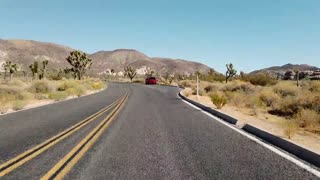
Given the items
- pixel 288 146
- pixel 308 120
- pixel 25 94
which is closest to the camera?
pixel 288 146

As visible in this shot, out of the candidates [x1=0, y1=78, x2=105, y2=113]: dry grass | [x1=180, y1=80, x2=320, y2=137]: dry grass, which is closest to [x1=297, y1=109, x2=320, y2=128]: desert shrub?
[x1=180, y1=80, x2=320, y2=137]: dry grass

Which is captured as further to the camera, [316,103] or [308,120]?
[316,103]

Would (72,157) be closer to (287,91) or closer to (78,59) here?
(287,91)

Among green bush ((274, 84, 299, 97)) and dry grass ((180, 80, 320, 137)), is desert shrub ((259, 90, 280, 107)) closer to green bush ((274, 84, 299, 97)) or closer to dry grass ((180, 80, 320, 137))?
dry grass ((180, 80, 320, 137))

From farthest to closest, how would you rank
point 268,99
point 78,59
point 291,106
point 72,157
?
point 78,59
point 268,99
point 291,106
point 72,157

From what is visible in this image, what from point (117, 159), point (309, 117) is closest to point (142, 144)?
point (117, 159)

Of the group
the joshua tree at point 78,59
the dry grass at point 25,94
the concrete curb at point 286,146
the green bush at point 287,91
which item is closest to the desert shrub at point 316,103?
the concrete curb at point 286,146

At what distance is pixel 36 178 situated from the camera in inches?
230

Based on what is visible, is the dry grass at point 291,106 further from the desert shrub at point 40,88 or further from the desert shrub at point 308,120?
the desert shrub at point 40,88

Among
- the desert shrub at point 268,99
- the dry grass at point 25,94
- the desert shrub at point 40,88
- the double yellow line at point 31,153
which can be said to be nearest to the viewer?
the double yellow line at point 31,153

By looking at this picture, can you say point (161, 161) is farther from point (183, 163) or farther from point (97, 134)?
point (97, 134)

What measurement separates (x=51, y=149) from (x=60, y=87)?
36.3 meters

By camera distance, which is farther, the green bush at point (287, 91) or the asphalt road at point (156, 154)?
the green bush at point (287, 91)

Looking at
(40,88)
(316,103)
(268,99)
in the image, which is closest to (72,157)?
(316,103)
